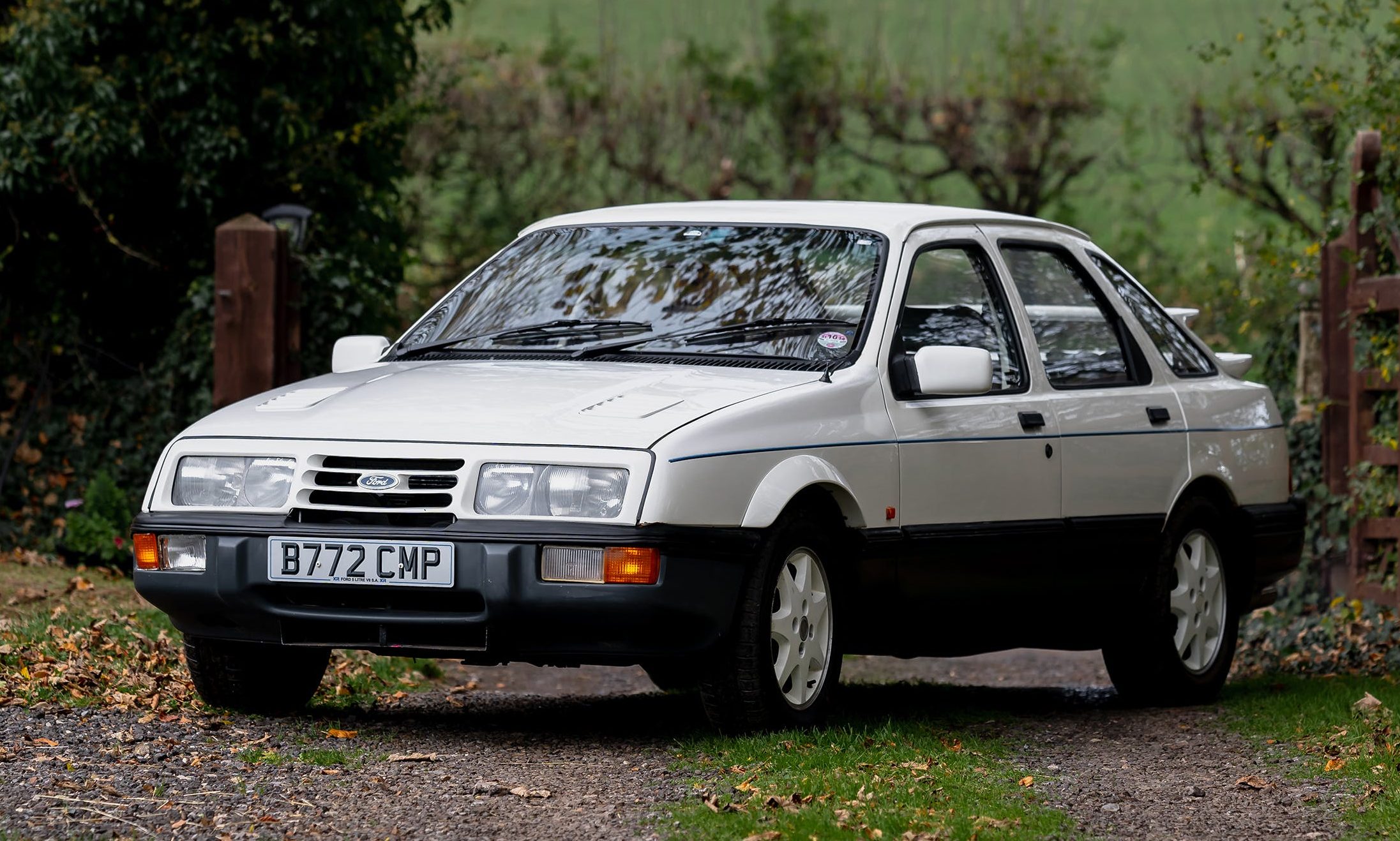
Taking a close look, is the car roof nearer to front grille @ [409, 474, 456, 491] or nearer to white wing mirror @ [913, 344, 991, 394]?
white wing mirror @ [913, 344, 991, 394]

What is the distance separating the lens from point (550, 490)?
5.56 meters

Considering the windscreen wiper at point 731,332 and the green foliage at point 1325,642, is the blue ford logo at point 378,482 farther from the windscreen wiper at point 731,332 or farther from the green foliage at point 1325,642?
the green foliage at point 1325,642

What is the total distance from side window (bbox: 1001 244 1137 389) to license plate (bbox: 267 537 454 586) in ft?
8.75

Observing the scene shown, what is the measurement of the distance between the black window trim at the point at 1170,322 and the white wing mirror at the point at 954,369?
1.66m

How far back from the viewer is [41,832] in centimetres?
464

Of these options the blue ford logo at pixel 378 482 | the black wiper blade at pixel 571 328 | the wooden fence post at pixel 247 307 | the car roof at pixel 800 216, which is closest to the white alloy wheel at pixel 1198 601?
the car roof at pixel 800 216

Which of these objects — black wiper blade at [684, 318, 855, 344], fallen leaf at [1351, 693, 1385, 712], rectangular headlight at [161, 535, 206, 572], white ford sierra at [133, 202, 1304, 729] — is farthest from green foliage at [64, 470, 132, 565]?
fallen leaf at [1351, 693, 1385, 712]

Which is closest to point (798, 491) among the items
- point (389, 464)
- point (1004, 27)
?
point (389, 464)

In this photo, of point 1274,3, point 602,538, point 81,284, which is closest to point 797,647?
point 602,538

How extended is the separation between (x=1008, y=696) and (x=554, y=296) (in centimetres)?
283

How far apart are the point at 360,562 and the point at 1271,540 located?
4.22m

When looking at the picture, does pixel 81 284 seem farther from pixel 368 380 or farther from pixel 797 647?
pixel 797 647

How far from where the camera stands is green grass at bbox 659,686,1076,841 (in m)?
4.96

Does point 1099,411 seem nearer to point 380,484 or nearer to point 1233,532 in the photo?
point 1233,532
